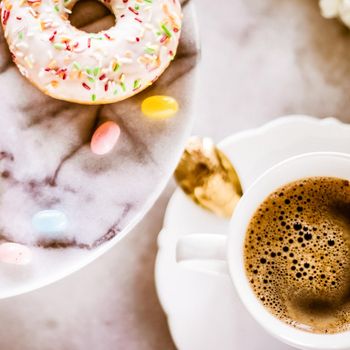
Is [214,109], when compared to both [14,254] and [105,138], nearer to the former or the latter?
[105,138]

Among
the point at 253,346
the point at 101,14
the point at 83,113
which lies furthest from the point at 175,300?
the point at 101,14

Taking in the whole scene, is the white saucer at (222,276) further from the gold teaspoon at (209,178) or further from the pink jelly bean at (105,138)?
the pink jelly bean at (105,138)

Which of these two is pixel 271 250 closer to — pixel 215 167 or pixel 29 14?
pixel 215 167

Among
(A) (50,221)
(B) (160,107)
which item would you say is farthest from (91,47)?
(A) (50,221)

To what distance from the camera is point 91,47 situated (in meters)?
0.88

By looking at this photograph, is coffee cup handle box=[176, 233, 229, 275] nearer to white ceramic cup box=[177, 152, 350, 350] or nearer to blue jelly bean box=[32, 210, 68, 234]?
white ceramic cup box=[177, 152, 350, 350]

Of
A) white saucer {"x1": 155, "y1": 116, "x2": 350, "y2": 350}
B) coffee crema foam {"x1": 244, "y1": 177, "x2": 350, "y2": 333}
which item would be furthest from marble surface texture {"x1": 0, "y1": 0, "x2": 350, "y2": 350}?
coffee crema foam {"x1": 244, "y1": 177, "x2": 350, "y2": 333}

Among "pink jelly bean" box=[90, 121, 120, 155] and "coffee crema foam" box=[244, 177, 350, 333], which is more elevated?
"pink jelly bean" box=[90, 121, 120, 155]

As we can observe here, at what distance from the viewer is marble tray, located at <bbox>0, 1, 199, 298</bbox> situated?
91 centimetres

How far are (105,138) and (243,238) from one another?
8.1 inches

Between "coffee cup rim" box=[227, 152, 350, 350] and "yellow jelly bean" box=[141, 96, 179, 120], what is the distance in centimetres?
15

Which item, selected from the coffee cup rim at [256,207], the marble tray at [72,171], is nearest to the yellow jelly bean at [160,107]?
the marble tray at [72,171]

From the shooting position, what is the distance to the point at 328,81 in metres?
1.08

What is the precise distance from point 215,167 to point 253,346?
0.24 m
